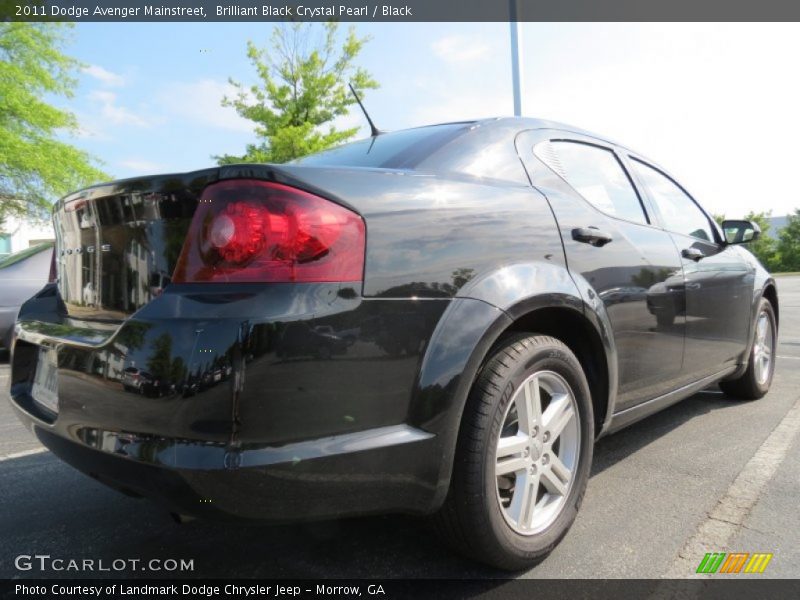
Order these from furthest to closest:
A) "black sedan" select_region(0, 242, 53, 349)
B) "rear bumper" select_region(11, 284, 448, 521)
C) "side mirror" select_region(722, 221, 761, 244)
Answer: "black sedan" select_region(0, 242, 53, 349) → "side mirror" select_region(722, 221, 761, 244) → "rear bumper" select_region(11, 284, 448, 521)

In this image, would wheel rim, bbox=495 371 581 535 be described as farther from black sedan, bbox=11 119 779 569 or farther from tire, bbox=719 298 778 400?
tire, bbox=719 298 778 400

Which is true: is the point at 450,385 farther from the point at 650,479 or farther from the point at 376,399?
the point at 650,479

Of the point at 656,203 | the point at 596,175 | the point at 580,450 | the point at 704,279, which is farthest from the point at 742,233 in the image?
the point at 580,450

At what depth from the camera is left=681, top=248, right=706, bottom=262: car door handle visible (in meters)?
3.08

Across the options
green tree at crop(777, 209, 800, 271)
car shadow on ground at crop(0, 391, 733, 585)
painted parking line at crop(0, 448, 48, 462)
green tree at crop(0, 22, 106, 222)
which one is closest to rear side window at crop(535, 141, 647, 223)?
car shadow on ground at crop(0, 391, 733, 585)

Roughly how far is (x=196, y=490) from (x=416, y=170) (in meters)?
1.14

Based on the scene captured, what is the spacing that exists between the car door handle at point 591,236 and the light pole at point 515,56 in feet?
30.1

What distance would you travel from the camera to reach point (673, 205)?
3400 mm

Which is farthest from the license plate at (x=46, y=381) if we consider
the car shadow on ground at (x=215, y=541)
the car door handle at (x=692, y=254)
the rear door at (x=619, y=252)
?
the car door handle at (x=692, y=254)

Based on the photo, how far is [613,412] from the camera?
8.00ft

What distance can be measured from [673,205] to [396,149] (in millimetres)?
1909

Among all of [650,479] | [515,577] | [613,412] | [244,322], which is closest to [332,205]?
[244,322]

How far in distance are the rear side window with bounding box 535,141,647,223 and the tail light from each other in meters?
1.20

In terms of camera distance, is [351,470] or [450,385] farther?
[450,385]
